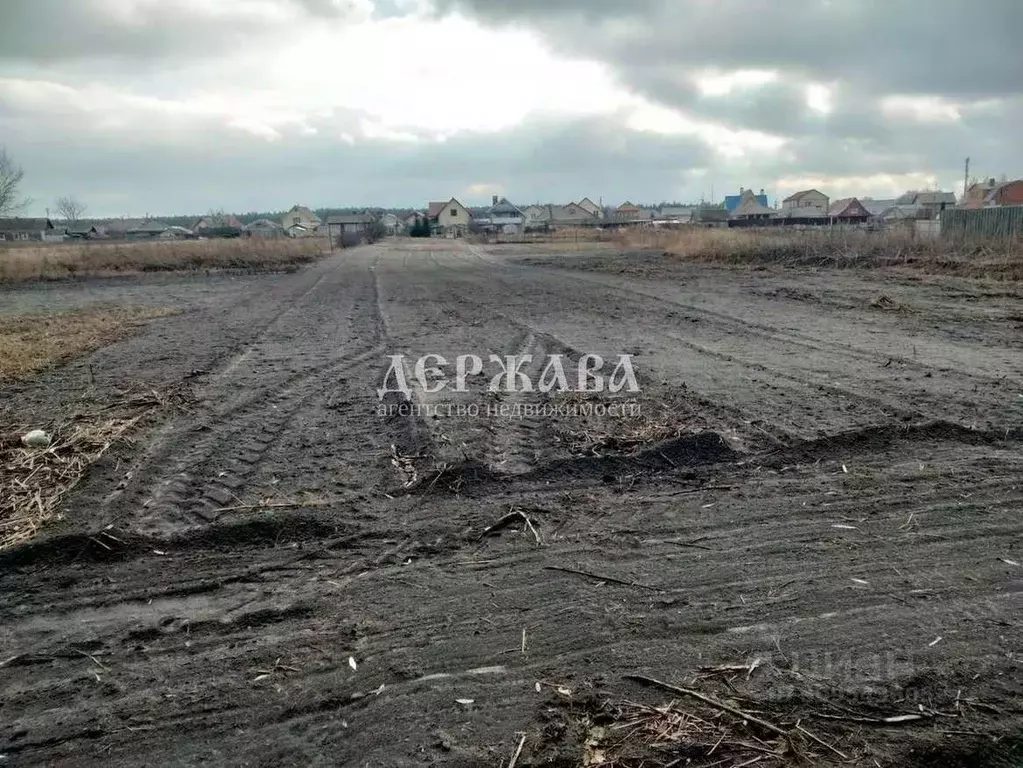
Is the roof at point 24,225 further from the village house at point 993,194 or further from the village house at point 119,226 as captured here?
the village house at point 993,194

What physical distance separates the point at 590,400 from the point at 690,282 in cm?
1303

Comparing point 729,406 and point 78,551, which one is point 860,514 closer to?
point 729,406

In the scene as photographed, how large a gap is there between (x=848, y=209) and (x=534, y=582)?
9301cm

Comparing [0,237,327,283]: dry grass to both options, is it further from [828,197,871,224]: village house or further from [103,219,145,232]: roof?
[103,219,145,232]: roof

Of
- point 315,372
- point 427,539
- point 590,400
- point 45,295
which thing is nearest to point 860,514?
point 427,539

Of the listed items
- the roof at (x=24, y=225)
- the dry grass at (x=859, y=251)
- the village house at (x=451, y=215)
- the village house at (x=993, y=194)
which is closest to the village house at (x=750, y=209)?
the village house at (x=993, y=194)

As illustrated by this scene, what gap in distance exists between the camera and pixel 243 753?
2.22 m

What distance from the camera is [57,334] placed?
441 inches

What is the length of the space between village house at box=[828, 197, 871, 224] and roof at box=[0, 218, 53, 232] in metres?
95.8

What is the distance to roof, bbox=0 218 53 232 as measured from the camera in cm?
7993

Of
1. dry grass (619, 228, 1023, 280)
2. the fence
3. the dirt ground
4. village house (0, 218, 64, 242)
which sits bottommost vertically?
the dirt ground

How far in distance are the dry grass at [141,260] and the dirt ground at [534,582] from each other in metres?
22.9

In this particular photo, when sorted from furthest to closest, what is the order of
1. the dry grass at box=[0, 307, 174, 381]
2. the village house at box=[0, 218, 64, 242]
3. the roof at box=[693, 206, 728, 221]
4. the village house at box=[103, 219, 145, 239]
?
the village house at box=[103, 219, 145, 239] < the roof at box=[693, 206, 728, 221] < the village house at box=[0, 218, 64, 242] < the dry grass at box=[0, 307, 174, 381]

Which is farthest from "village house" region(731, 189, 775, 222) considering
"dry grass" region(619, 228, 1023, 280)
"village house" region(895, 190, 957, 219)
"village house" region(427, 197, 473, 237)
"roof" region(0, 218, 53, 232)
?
"roof" region(0, 218, 53, 232)
